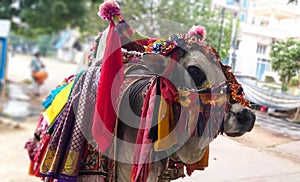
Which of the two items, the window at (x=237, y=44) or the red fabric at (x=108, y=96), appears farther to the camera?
the window at (x=237, y=44)

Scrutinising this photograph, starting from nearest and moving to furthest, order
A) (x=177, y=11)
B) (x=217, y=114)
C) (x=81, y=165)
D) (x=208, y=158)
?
1. (x=217, y=114)
2. (x=208, y=158)
3. (x=81, y=165)
4. (x=177, y=11)

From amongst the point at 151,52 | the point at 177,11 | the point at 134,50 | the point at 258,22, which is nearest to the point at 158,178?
the point at 151,52

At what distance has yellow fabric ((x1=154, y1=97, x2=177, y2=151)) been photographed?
1047 mm

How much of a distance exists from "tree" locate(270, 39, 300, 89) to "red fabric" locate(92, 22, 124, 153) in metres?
0.60

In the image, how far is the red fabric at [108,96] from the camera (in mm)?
1247

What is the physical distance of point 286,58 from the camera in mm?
1229

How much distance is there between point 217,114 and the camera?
103 centimetres

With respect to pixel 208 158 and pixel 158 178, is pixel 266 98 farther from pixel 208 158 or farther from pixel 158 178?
pixel 158 178

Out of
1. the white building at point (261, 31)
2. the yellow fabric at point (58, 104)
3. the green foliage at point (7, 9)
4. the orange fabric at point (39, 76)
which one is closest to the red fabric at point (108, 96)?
the yellow fabric at point (58, 104)

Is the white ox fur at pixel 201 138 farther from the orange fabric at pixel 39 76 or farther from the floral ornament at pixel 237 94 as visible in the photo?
the orange fabric at pixel 39 76

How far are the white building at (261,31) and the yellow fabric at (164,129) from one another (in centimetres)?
49

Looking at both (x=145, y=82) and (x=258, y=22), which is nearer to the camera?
(x=145, y=82)

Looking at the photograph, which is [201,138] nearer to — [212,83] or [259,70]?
[212,83]

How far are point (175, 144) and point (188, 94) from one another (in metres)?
0.18
